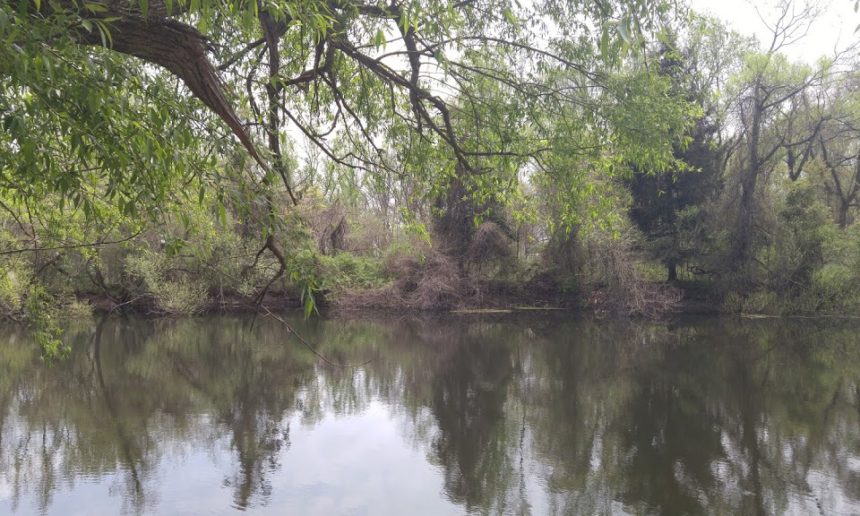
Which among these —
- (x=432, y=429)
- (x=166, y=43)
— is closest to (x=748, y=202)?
(x=432, y=429)

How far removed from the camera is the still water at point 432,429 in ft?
23.9

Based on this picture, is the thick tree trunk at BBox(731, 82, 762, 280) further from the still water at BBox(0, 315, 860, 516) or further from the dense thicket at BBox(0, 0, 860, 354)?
the still water at BBox(0, 315, 860, 516)

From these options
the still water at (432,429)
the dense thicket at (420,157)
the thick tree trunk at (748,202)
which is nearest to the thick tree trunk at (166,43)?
the dense thicket at (420,157)

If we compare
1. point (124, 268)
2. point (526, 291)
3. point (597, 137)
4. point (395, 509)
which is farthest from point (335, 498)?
point (526, 291)

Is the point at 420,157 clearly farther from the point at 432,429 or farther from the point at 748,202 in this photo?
the point at 748,202

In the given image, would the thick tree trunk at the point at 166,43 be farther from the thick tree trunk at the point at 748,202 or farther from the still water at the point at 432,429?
the thick tree trunk at the point at 748,202

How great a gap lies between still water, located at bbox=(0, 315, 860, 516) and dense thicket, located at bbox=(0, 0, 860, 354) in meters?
2.47

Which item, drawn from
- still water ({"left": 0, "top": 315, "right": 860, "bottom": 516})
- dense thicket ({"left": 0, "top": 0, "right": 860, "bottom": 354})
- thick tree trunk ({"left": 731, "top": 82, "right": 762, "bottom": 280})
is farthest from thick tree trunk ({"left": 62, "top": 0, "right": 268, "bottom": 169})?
thick tree trunk ({"left": 731, "top": 82, "right": 762, "bottom": 280})

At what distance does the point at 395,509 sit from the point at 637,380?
310 inches

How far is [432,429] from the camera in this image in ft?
33.0

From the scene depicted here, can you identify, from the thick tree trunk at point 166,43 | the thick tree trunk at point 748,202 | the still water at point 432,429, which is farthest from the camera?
the thick tree trunk at point 748,202

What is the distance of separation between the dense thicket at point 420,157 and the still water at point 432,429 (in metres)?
2.47

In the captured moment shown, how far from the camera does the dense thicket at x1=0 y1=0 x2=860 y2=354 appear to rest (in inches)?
108

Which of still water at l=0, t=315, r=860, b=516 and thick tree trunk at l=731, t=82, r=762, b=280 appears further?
thick tree trunk at l=731, t=82, r=762, b=280
